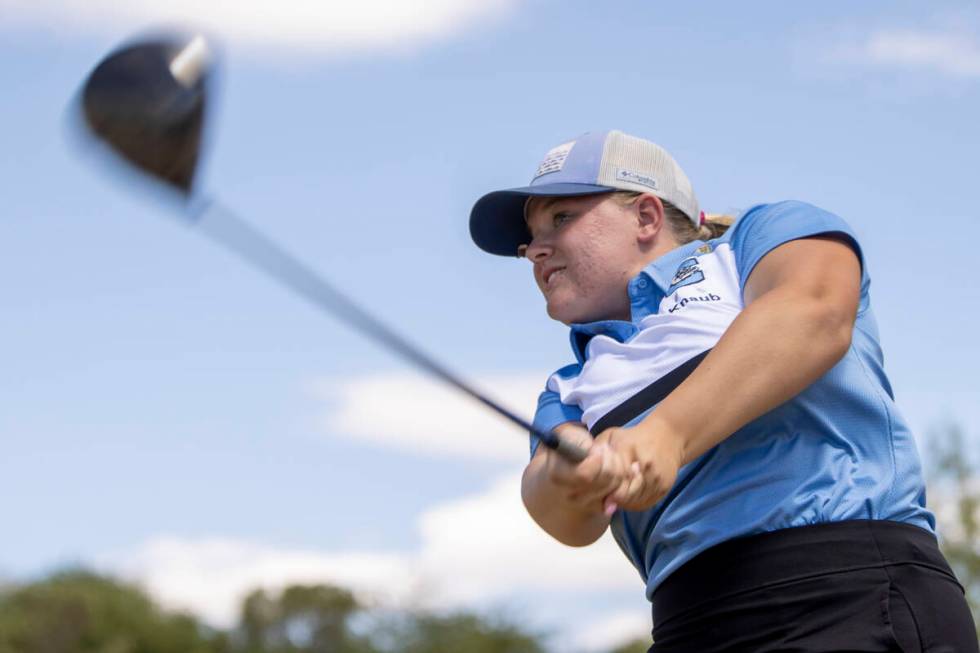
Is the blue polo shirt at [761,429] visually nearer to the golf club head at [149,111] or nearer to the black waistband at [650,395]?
the black waistband at [650,395]

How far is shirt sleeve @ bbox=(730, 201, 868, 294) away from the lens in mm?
3318

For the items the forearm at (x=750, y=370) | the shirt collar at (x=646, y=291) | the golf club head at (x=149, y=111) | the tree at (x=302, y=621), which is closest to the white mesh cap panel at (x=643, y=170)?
the shirt collar at (x=646, y=291)

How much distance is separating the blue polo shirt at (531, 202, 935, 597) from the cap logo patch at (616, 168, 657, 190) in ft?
1.22

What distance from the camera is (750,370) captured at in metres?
3.03

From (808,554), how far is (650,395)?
1.69 ft

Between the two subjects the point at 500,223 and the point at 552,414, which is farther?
the point at 500,223

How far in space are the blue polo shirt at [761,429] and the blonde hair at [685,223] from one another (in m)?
0.35

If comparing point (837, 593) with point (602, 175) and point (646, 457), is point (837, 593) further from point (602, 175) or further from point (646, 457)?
point (602, 175)

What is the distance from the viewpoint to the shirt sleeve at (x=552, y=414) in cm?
376

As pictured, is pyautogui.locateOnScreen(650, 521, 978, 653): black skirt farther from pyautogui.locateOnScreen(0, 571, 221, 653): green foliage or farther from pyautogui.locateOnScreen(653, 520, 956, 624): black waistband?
pyautogui.locateOnScreen(0, 571, 221, 653): green foliage

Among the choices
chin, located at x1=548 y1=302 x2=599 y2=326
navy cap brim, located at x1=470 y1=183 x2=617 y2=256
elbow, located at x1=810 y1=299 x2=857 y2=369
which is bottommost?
elbow, located at x1=810 y1=299 x2=857 y2=369

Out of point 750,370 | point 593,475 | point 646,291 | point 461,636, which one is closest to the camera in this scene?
point 593,475

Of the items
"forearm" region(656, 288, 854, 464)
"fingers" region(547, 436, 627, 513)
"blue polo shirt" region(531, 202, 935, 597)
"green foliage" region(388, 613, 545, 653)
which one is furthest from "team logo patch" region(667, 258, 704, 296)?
"green foliage" region(388, 613, 545, 653)

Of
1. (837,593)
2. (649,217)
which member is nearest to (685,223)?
(649,217)
